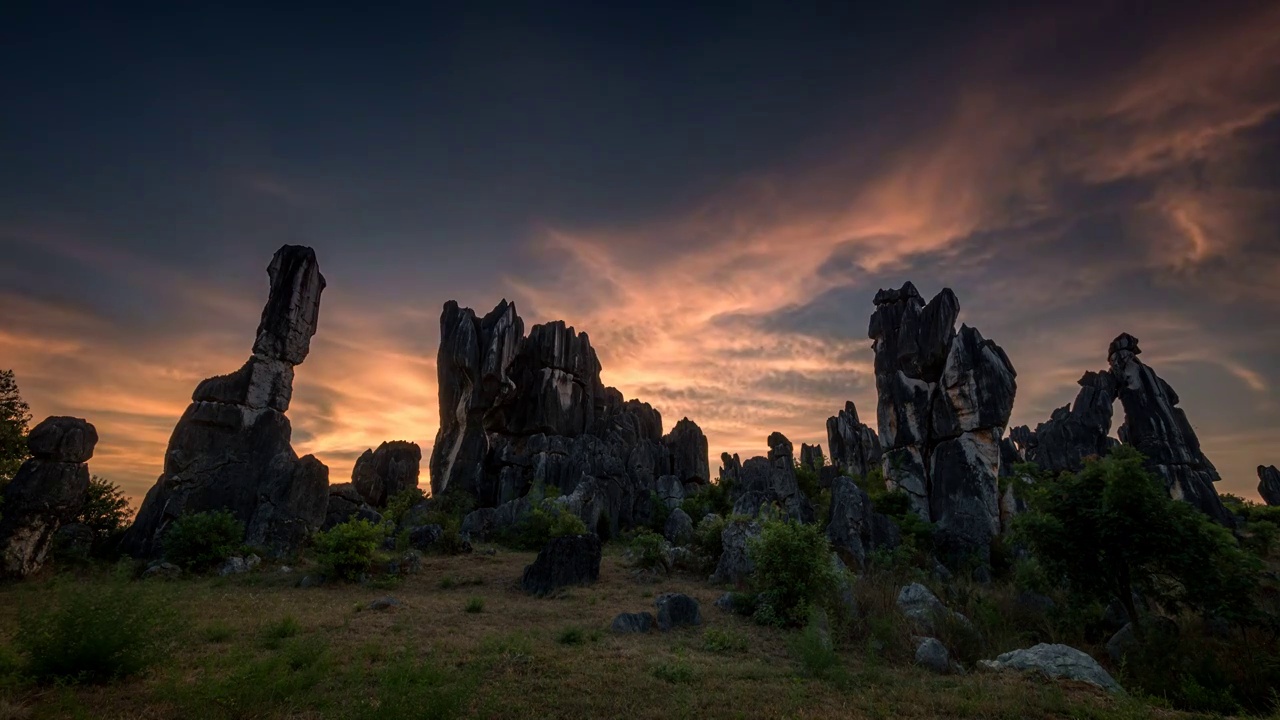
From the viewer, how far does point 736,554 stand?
71.0 feet

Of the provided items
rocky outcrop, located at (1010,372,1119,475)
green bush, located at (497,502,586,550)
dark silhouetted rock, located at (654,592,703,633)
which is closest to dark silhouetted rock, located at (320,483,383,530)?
green bush, located at (497,502,586,550)

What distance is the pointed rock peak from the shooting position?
98.6 feet

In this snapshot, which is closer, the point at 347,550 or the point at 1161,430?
the point at 347,550

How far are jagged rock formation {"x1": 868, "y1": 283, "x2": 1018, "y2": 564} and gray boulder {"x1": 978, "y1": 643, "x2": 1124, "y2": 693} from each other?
1944 cm

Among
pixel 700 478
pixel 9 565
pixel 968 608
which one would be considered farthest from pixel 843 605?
pixel 700 478

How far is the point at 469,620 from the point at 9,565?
50.9ft

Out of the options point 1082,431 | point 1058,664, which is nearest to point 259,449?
point 1058,664

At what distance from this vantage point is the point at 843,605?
14.0 m

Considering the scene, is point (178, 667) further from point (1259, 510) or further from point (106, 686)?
point (1259, 510)

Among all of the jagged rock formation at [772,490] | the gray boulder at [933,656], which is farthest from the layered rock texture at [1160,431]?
the gray boulder at [933,656]

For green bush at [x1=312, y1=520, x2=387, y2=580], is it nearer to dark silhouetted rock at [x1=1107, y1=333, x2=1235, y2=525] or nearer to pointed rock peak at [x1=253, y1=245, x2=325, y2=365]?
pointed rock peak at [x1=253, y1=245, x2=325, y2=365]

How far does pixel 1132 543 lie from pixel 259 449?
35.6 meters

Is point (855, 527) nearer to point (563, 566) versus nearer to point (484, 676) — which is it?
A: point (563, 566)

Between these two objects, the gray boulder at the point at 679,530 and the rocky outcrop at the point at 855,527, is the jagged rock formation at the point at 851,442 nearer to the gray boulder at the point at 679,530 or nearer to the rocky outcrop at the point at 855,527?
the gray boulder at the point at 679,530
